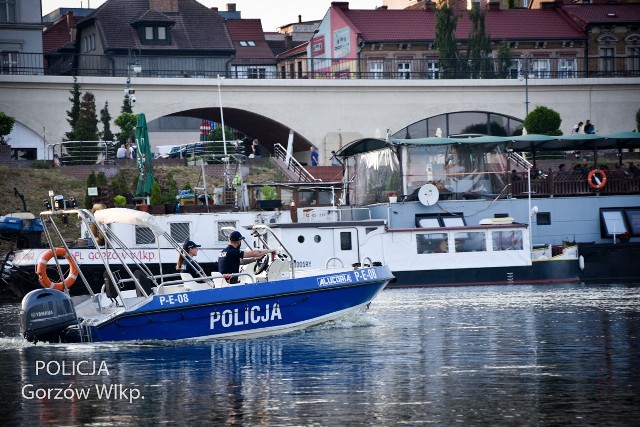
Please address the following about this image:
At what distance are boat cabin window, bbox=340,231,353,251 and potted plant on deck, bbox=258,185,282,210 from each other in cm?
365

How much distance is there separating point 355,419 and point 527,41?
65.8m

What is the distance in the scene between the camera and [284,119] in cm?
6856

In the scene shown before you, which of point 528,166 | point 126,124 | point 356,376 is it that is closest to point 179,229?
point 528,166

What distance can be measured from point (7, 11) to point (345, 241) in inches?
1614

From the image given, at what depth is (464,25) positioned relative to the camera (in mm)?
82312

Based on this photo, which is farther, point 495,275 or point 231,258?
point 495,275

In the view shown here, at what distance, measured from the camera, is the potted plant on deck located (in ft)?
136

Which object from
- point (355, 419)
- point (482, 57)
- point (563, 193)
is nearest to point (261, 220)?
point (563, 193)

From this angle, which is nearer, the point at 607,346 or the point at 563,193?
the point at 607,346

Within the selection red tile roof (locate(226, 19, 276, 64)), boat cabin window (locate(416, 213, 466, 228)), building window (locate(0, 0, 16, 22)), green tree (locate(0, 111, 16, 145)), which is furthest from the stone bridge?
boat cabin window (locate(416, 213, 466, 228))

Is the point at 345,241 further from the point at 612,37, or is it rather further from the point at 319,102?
the point at 612,37

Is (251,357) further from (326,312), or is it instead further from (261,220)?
(261,220)

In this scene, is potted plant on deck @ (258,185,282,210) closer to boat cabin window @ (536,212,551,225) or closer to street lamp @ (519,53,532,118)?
boat cabin window @ (536,212,551,225)

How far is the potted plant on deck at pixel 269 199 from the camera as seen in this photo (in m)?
→ 41.5
